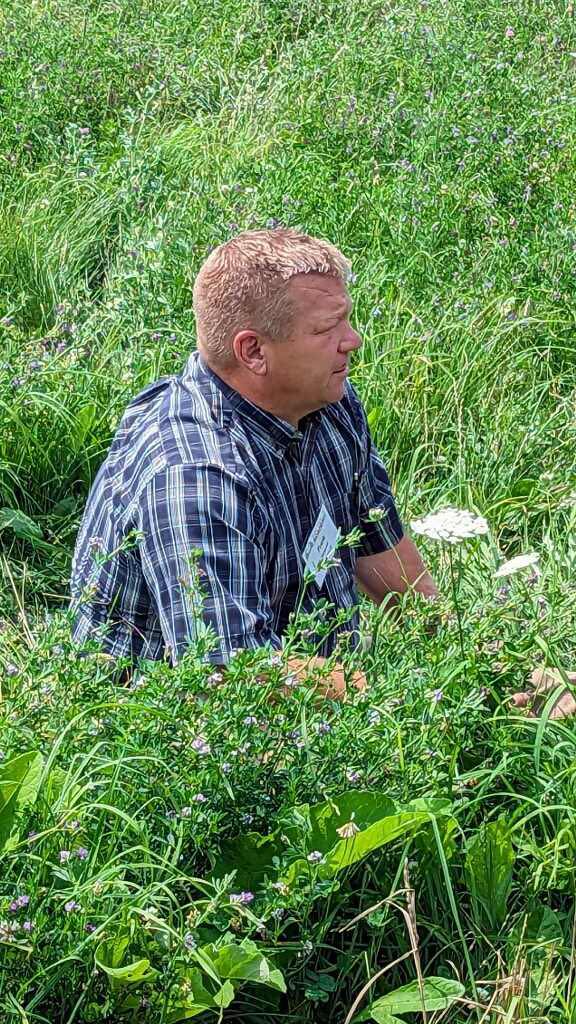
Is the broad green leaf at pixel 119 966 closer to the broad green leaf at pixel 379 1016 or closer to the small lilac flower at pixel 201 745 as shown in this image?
the small lilac flower at pixel 201 745

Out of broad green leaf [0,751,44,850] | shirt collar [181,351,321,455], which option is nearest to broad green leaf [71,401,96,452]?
shirt collar [181,351,321,455]

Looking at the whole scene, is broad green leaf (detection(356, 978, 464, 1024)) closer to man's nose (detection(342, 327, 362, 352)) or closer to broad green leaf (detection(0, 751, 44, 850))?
broad green leaf (detection(0, 751, 44, 850))

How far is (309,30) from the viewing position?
737cm

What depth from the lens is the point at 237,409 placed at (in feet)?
9.34

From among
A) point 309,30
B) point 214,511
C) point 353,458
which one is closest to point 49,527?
point 353,458

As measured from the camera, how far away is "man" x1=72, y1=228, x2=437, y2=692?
2637 mm

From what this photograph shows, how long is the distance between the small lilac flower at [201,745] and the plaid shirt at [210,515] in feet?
1.20

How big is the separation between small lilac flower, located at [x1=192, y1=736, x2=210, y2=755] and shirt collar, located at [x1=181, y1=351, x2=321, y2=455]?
922 millimetres

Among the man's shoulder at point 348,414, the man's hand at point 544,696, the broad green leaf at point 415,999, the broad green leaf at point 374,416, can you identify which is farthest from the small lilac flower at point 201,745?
the broad green leaf at point 374,416

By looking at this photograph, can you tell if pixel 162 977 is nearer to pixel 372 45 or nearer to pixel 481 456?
pixel 481 456

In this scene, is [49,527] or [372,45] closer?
[49,527]

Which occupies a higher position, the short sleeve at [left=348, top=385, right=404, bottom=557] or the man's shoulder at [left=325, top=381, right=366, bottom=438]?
the man's shoulder at [left=325, top=381, right=366, bottom=438]

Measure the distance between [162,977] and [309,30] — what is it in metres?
6.44

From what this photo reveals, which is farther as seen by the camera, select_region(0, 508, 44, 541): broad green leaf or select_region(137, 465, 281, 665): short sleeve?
select_region(0, 508, 44, 541): broad green leaf
